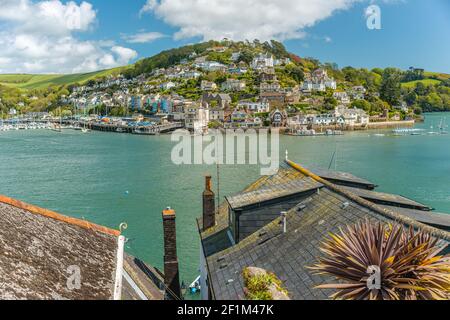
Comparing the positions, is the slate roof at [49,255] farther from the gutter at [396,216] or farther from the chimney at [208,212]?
the gutter at [396,216]

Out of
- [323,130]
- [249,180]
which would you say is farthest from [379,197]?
[323,130]

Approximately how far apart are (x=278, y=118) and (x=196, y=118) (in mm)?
35250

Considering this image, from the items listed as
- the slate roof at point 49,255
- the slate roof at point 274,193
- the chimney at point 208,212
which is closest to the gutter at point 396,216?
the slate roof at point 274,193

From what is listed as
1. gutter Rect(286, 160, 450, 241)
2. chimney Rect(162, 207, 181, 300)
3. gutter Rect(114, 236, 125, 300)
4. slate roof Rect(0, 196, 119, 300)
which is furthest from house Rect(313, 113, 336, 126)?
slate roof Rect(0, 196, 119, 300)

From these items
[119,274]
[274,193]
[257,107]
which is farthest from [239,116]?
[119,274]

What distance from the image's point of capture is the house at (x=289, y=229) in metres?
11.5

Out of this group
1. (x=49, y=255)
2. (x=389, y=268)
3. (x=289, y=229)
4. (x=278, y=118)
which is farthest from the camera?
(x=278, y=118)

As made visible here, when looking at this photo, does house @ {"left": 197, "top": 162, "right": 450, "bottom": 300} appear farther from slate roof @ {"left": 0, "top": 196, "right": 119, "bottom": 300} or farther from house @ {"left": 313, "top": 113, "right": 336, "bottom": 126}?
house @ {"left": 313, "top": 113, "right": 336, "bottom": 126}

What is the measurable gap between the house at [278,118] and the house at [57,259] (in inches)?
6424

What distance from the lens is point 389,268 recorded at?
21.6 feet

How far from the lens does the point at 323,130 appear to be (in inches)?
6580

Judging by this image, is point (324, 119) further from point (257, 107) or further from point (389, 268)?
point (389, 268)

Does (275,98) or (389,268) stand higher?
(275,98)

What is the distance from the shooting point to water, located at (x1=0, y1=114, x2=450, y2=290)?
40.7m
